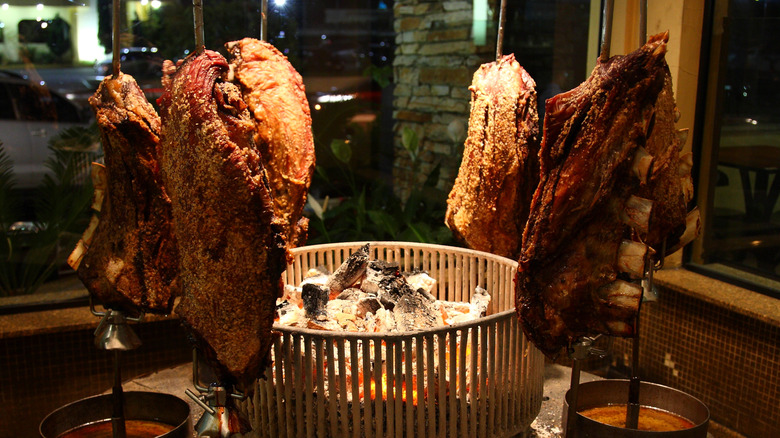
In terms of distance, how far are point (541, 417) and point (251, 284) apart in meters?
1.48

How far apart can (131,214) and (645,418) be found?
5.65ft

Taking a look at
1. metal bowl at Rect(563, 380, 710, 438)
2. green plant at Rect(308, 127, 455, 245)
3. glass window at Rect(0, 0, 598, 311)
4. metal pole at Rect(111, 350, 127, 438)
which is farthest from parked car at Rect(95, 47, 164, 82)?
metal bowl at Rect(563, 380, 710, 438)

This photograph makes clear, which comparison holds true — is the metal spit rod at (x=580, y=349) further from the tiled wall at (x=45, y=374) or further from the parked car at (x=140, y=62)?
the parked car at (x=140, y=62)

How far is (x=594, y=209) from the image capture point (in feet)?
5.40

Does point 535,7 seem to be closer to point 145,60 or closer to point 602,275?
point 145,60

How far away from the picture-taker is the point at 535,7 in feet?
14.6

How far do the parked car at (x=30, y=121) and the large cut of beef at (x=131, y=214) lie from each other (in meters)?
2.13

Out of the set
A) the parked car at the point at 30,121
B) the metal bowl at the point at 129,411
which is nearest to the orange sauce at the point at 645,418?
the metal bowl at the point at 129,411

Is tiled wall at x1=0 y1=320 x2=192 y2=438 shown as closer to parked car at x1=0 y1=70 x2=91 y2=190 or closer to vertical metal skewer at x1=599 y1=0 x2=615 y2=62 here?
parked car at x1=0 y1=70 x2=91 y2=190

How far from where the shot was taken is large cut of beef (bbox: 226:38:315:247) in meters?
2.44

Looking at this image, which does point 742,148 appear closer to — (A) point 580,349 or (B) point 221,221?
(A) point 580,349

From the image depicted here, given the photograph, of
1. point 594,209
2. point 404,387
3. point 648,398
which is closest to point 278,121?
point 404,387

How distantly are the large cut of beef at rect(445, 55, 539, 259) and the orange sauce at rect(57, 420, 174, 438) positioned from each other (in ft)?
4.47

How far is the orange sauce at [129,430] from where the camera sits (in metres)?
2.24
